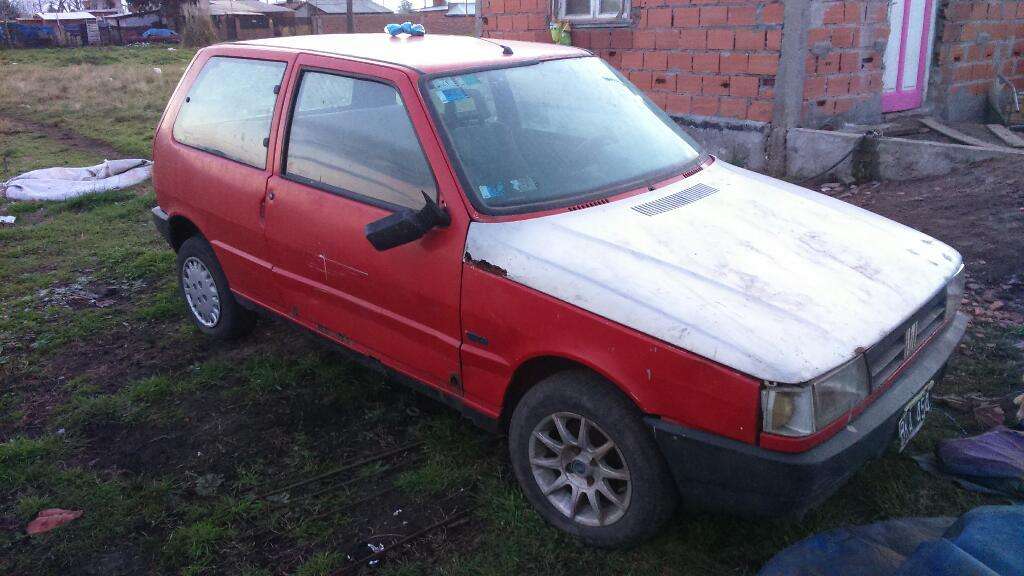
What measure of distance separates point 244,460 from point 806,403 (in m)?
2.58

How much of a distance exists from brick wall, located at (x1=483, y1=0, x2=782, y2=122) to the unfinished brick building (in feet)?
0.04

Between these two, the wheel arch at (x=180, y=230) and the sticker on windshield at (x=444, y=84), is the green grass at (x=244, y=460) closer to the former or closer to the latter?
the wheel arch at (x=180, y=230)

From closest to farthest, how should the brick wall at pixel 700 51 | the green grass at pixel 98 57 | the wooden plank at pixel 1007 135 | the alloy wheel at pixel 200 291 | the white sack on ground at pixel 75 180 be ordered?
the alloy wheel at pixel 200 291
the brick wall at pixel 700 51
the wooden plank at pixel 1007 135
the white sack on ground at pixel 75 180
the green grass at pixel 98 57

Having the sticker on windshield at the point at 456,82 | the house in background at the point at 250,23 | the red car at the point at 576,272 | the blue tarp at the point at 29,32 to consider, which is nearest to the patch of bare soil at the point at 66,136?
the red car at the point at 576,272

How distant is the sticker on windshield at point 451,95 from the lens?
3.26 meters

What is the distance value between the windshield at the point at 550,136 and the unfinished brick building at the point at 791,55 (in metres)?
4.04

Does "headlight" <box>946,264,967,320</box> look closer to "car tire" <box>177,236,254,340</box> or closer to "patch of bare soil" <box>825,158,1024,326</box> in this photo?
"patch of bare soil" <box>825,158,1024,326</box>

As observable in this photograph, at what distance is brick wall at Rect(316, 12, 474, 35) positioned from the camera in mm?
39000

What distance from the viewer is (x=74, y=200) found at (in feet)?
27.6

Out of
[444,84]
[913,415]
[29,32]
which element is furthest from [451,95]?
[29,32]

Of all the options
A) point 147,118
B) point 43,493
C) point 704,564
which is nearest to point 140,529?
point 43,493

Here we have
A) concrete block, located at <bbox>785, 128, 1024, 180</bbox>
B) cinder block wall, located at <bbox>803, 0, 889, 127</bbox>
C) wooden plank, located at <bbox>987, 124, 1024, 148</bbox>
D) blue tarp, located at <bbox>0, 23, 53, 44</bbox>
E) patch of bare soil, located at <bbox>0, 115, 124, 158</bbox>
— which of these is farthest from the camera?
blue tarp, located at <bbox>0, 23, 53, 44</bbox>

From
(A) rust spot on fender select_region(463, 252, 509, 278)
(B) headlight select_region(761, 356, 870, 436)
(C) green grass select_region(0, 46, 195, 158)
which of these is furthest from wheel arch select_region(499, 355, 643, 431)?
(C) green grass select_region(0, 46, 195, 158)

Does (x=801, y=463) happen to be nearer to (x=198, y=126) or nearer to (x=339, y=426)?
(x=339, y=426)
